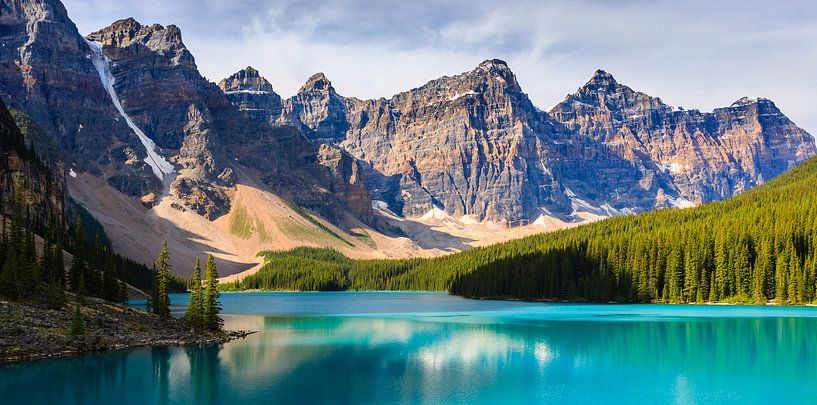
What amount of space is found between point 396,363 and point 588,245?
9898 cm

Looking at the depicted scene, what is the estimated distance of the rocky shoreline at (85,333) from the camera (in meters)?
52.2

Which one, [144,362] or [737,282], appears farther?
[737,282]

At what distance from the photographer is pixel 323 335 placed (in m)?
75.2

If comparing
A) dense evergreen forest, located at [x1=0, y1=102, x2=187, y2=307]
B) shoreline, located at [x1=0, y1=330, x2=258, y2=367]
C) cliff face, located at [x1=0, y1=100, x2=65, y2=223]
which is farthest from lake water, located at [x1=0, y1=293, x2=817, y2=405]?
cliff face, located at [x1=0, y1=100, x2=65, y2=223]

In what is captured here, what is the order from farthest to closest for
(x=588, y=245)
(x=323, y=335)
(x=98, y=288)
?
1. (x=588, y=245)
2. (x=98, y=288)
3. (x=323, y=335)

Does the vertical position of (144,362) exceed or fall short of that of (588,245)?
it falls short

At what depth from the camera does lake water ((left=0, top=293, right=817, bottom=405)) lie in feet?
137

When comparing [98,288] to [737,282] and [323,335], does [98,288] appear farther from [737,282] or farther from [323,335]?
[737,282]

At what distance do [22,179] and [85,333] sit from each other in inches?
3140

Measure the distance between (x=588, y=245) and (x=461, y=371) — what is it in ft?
332

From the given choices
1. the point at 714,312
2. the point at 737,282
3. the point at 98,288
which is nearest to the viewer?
the point at 98,288

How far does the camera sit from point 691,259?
118812mm

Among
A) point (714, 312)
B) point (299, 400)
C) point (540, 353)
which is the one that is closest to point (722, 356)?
point (540, 353)

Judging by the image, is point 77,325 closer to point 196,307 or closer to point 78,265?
point 196,307
